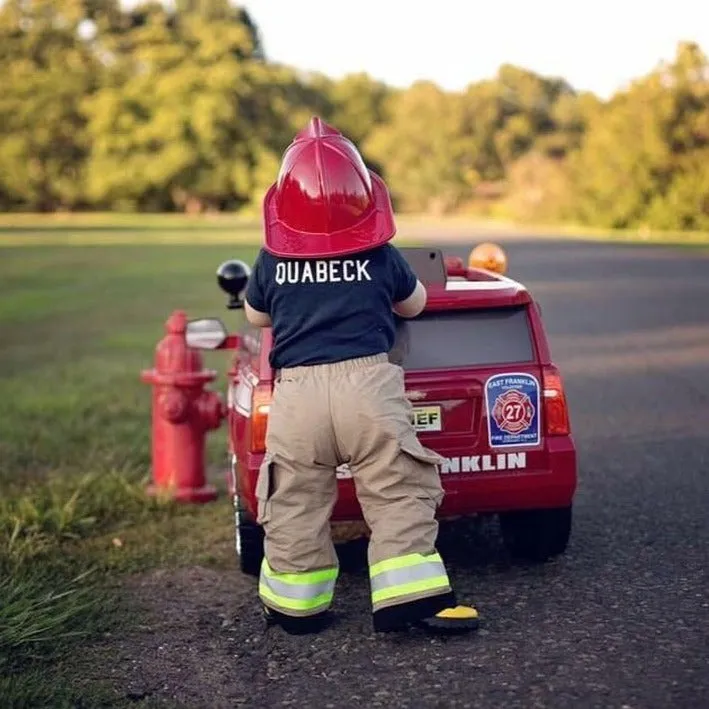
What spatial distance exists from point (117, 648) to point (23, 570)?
107 cm

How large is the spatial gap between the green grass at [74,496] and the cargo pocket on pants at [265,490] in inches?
31.8

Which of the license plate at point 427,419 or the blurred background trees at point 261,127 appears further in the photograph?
the blurred background trees at point 261,127

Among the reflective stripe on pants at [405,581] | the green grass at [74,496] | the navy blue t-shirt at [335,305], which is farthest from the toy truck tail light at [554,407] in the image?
the green grass at [74,496]

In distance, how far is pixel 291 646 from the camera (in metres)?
4.45

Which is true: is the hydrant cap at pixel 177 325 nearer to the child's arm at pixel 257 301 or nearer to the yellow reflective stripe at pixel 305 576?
the child's arm at pixel 257 301

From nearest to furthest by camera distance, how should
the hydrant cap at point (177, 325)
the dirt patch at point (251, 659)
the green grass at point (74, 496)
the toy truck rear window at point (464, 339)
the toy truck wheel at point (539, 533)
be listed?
the dirt patch at point (251, 659) < the green grass at point (74, 496) < the toy truck rear window at point (464, 339) < the toy truck wheel at point (539, 533) < the hydrant cap at point (177, 325)

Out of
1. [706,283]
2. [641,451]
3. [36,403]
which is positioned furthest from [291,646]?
[706,283]

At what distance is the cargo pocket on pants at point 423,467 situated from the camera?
4.35m

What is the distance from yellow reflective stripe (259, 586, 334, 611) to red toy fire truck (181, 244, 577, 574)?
0.41 metres

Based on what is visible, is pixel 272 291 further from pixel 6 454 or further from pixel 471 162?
pixel 471 162

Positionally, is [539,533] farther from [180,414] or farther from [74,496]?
[74,496]

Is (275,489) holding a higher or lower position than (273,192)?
lower

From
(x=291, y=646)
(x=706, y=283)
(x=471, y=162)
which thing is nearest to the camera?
(x=291, y=646)

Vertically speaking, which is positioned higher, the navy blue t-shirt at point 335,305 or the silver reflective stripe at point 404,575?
the navy blue t-shirt at point 335,305
